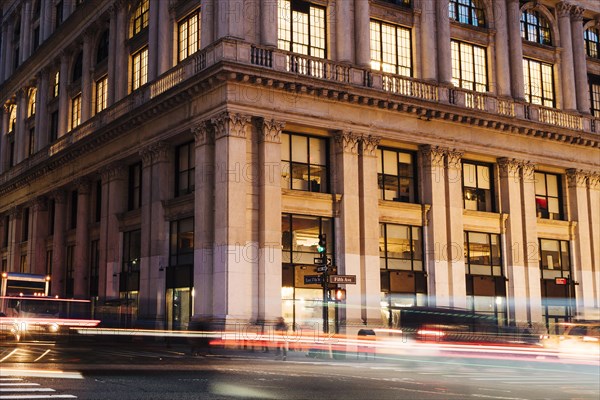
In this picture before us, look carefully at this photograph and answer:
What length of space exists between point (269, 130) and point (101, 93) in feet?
64.9

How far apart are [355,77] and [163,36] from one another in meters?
11.4

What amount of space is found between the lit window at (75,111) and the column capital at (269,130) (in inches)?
900

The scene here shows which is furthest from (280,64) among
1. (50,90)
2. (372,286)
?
(50,90)

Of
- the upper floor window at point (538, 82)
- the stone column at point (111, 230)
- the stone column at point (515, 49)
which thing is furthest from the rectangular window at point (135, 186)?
the upper floor window at point (538, 82)

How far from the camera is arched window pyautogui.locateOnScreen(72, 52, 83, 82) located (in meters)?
57.7

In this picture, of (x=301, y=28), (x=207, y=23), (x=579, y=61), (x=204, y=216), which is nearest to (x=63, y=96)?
(x=207, y=23)

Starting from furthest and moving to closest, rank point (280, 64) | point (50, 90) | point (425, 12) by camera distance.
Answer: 1. point (50, 90)
2. point (425, 12)
3. point (280, 64)

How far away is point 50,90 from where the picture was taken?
6216 centimetres

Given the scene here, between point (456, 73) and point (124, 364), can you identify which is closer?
point (124, 364)

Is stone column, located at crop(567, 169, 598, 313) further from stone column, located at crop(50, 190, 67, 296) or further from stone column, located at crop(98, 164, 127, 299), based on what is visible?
stone column, located at crop(50, 190, 67, 296)

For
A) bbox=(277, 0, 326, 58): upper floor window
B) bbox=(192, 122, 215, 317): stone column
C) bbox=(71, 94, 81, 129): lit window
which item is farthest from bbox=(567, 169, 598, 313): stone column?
bbox=(71, 94, 81, 129): lit window

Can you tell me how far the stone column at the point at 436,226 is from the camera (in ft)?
138

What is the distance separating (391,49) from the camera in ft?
144

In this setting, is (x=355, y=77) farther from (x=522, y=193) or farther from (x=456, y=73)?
(x=522, y=193)
